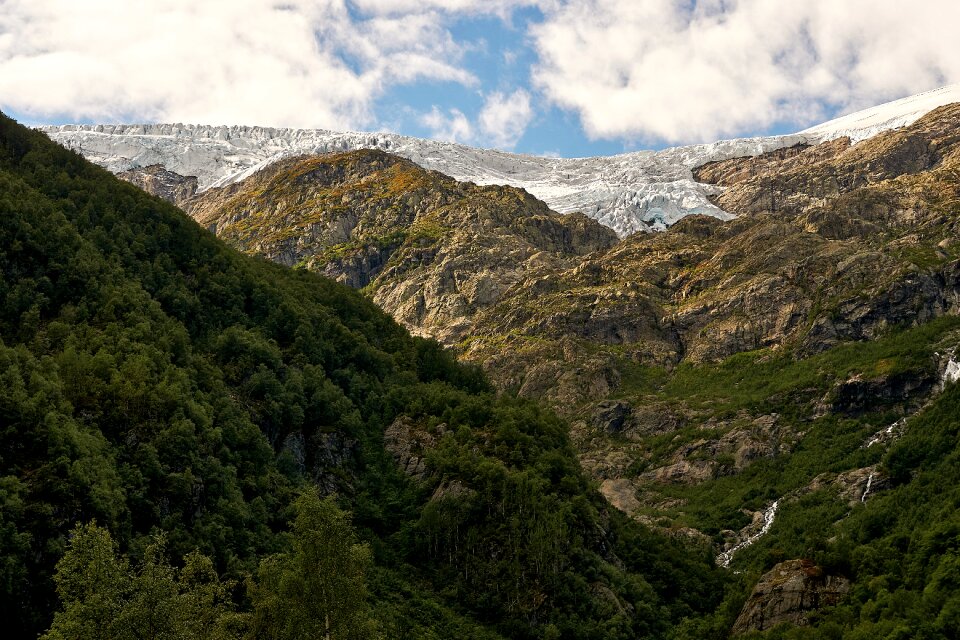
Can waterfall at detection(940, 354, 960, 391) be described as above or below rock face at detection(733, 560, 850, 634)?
above

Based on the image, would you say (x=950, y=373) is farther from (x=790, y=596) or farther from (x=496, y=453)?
(x=790, y=596)

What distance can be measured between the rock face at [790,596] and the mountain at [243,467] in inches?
603

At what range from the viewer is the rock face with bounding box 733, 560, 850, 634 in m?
84.6

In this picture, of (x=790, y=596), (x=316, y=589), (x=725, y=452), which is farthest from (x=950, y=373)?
(x=316, y=589)

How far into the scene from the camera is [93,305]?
107 metres

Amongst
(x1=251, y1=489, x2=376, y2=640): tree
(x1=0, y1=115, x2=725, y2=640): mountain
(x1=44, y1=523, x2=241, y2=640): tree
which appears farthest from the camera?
(x1=0, y1=115, x2=725, y2=640): mountain

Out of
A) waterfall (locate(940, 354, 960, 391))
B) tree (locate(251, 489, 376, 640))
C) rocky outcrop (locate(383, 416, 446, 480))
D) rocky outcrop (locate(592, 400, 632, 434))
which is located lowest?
tree (locate(251, 489, 376, 640))

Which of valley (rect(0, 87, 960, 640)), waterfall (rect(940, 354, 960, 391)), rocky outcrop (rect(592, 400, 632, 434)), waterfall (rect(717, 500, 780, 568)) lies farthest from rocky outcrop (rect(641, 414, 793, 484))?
waterfall (rect(940, 354, 960, 391))

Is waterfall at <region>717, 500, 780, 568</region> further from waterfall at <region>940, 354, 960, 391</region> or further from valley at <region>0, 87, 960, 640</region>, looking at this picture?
waterfall at <region>940, 354, 960, 391</region>

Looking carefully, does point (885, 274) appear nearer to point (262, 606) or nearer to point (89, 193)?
point (89, 193)

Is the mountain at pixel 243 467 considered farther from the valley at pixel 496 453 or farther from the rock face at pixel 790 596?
the rock face at pixel 790 596

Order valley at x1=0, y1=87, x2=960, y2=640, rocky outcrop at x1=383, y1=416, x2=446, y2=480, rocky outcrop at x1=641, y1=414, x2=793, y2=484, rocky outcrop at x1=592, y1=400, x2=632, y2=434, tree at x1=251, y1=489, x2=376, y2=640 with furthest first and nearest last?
rocky outcrop at x1=592, y1=400, x2=632, y2=434, rocky outcrop at x1=641, y1=414, x2=793, y2=484, rocky outcrop at x1=383, y1=416, x2=446, y2=480, valley at x1=0, y1=87, x2=960, y2=640, tree at x1=251, y1=489, x2=376, y2=640

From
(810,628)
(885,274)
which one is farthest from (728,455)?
(810,628)

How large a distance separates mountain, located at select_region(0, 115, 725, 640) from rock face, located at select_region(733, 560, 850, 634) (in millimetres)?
15314
